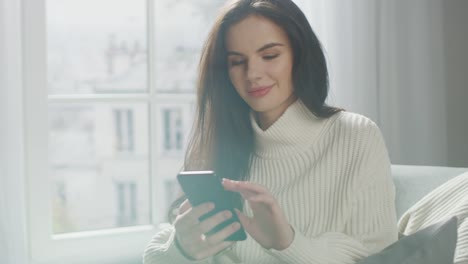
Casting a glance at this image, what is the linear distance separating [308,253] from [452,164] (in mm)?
1831

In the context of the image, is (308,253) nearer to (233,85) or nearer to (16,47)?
(233,85)

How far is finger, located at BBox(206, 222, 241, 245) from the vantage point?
1.36 meters

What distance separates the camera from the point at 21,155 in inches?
88.0

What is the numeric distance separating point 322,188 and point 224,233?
38 centimetres

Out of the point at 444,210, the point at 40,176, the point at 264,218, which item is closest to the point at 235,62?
the point at 264,218

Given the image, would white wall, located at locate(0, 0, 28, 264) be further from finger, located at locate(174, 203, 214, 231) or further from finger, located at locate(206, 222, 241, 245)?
finger, located at locate(206, 222, 241, 245)

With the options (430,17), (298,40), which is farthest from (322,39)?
(298,40)

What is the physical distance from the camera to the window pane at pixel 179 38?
2.77 meters

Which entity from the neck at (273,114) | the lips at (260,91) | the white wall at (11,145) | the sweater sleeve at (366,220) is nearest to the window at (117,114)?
the white wall at (11,145)

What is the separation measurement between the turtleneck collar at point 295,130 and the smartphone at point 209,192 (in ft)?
1.36

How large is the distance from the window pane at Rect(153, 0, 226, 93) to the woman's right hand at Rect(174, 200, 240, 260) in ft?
4.43

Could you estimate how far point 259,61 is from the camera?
1.64 meters

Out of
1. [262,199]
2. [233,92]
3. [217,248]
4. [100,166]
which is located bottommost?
[100,166]

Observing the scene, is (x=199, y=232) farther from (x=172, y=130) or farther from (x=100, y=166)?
(x=100, y=166)
